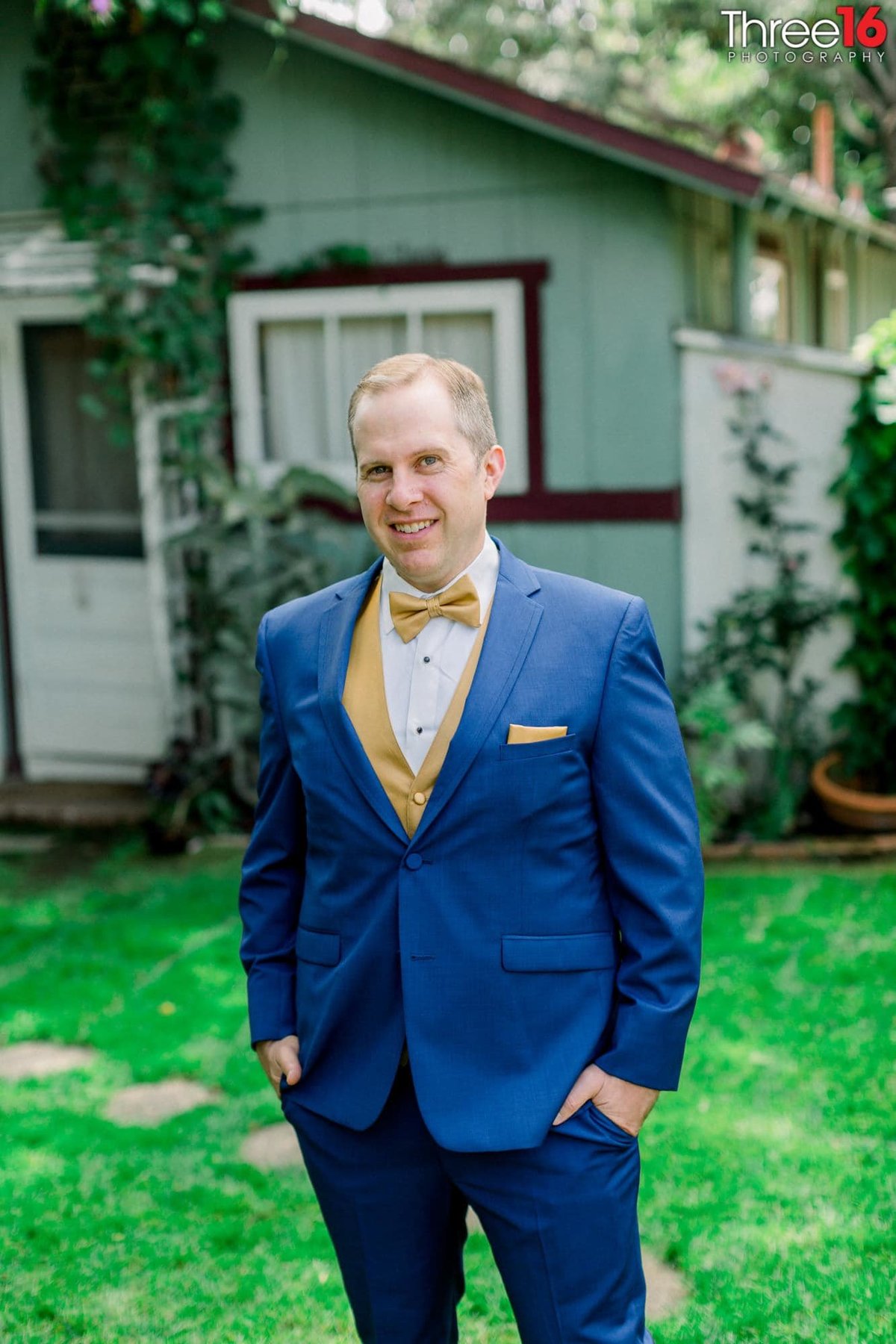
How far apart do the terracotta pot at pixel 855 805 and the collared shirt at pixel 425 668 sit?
4.85 metres

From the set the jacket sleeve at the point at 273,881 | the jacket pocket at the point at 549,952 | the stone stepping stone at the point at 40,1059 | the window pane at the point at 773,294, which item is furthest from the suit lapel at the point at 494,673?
the window pane at the point at 773,294

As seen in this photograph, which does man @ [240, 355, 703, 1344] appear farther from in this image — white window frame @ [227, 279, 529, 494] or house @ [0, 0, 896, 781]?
white window frame @ [227, 279, 529, 494]

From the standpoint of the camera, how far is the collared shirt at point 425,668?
2.15 meters

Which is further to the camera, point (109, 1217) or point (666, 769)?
point (109, 1217)

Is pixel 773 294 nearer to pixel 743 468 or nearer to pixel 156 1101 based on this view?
pixel 743 468

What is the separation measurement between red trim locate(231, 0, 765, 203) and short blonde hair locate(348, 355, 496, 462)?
15.2 feet

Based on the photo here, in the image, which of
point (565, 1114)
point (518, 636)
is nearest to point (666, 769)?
point (518, 636)

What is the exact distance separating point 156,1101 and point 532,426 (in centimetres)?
396

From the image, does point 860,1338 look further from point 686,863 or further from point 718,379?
point 718,379

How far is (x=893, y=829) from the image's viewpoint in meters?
6.66

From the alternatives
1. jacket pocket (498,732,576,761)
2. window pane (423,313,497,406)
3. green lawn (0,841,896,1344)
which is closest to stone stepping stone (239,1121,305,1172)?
green lawn (0,841,896,1344)

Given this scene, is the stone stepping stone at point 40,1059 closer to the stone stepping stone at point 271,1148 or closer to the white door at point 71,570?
the stone stepping stone at point 271,1148

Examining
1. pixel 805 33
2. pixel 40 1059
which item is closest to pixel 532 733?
pixel 40 1059

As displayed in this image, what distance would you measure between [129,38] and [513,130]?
2.07 meters
